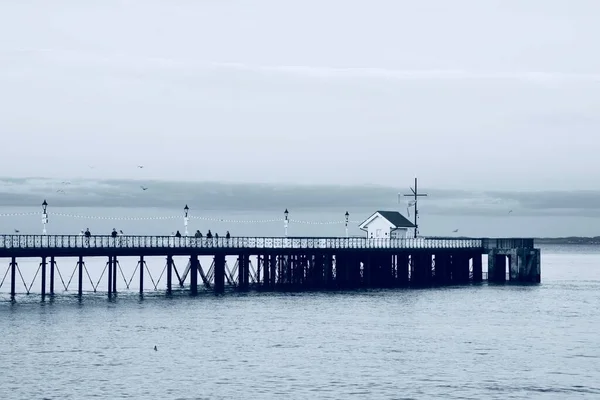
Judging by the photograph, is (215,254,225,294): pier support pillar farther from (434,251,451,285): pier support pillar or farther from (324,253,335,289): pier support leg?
(434,251,451,285): pier support pillar

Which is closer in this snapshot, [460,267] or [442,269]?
[442,269]

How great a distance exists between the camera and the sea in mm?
39875

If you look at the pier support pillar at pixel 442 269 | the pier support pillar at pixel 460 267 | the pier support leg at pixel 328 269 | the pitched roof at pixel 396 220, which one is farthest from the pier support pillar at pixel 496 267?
the pier support leg at pixel 328 269

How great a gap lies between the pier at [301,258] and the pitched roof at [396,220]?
12.0ft

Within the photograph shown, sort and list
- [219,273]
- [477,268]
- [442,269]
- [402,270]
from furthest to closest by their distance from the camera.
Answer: [477,268] < [442,269] < [402,270] < [219,273]

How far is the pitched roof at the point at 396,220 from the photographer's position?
339 ft

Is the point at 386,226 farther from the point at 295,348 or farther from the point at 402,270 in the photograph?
the point at 295,348

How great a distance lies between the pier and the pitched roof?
12.0 feet

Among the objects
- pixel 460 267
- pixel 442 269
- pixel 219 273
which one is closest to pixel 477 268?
pixel 460 267

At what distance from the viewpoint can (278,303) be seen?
242ft

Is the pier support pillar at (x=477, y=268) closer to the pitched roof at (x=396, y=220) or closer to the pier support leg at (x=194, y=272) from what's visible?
the pitched roof at (x=396, y=220)

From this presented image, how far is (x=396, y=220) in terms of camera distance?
342ft

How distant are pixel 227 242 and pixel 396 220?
1043 inches

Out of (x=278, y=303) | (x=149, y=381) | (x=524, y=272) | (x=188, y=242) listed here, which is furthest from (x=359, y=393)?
(x=524, y=272)
